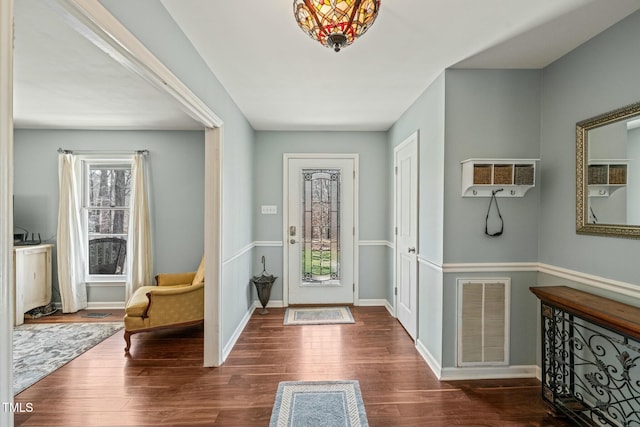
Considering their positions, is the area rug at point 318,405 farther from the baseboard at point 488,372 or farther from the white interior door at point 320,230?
the white interior door at point 320,230

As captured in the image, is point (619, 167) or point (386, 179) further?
point (386, 179)

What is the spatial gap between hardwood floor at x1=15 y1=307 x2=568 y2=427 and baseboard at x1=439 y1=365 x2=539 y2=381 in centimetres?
6

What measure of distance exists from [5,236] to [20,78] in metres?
2.83

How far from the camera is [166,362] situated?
2.90 meters

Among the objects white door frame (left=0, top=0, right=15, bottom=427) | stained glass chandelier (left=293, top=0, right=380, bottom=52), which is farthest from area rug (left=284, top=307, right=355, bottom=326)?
stained glass chandelier (left=293, top=0, right=380, bottom=52)

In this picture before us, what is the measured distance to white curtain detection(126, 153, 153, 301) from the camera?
4230mm

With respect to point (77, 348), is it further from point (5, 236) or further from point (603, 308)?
point (603, 308)

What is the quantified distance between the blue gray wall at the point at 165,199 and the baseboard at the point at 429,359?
3.03 meters

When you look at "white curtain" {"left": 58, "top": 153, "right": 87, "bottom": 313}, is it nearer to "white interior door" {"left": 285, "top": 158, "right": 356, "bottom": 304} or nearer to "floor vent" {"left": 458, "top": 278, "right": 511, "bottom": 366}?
"white interior door" {"left": 285, "top": 158, "right": 356, "bottom": 304}

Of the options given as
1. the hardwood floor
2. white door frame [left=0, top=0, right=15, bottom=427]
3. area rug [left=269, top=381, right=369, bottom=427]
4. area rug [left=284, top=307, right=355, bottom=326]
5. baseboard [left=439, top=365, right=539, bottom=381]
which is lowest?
the hardwood floor

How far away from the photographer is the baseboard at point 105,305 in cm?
440

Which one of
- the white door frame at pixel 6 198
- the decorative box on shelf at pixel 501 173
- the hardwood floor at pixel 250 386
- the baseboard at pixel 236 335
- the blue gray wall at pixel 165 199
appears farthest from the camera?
the blue gray wall at pixel 165 199

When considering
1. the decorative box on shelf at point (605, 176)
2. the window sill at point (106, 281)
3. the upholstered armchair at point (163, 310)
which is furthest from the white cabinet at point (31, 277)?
the decorative box on shelf at point (605, 176)

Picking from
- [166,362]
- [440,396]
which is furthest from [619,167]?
[166,362]
